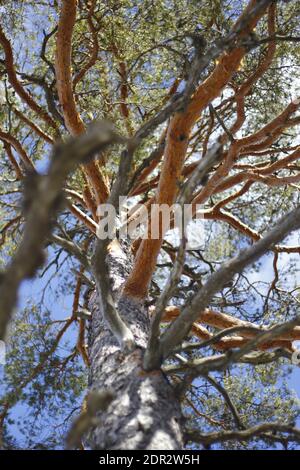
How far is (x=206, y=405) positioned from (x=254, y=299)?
1167 mm

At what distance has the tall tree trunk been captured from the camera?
1.94m

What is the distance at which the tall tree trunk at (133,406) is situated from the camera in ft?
6.37

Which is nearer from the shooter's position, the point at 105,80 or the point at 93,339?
the point at 93,339

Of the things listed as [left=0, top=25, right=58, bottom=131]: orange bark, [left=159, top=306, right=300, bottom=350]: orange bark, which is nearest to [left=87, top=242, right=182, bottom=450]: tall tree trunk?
[left=159, top=306, right=300, bottom=350]: orange bark

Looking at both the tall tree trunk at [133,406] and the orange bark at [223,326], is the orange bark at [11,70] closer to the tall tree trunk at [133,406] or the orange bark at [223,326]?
the orange bark at [223,326]

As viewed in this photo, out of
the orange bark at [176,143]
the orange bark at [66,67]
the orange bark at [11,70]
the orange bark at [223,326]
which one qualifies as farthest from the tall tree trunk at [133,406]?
the orange bark at [11,70]

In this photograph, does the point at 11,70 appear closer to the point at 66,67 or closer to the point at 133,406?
the point at 66,67

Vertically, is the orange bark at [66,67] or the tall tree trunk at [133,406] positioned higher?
the orange bark at [66,67]

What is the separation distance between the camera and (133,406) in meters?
2.07

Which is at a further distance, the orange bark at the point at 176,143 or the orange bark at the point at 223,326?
the orange bark at the point at 223,326

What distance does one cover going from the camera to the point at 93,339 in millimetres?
2961

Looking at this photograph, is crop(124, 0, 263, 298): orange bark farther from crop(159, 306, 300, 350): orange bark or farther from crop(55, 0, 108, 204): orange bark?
crop(55, 0, 108, 204): orange bark
